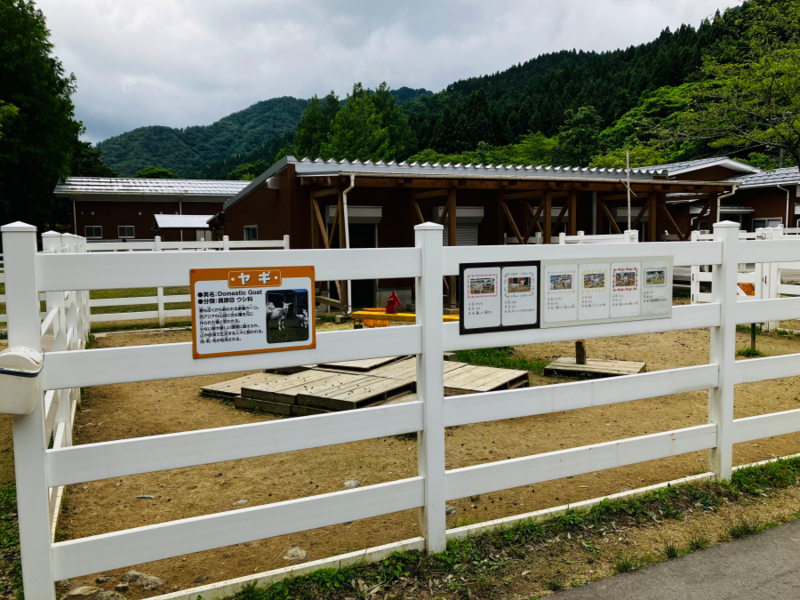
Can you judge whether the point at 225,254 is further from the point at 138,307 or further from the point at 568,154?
the point at 568,154

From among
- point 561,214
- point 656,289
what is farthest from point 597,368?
point 561,214

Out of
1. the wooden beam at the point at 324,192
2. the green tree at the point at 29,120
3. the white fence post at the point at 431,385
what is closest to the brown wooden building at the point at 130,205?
the green tree at the point at 29,120

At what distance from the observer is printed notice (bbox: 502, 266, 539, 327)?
11.5 feet

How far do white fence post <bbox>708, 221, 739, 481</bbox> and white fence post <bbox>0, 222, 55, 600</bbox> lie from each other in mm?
4023

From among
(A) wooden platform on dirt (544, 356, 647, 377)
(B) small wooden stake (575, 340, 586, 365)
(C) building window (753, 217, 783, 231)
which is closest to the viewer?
(A) wooden platform on dirt (544, 356, 647, 377)

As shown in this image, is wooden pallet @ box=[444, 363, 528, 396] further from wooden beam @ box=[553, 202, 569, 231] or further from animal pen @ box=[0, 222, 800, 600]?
wooden beam @ box=[553, 202, 569, 231]

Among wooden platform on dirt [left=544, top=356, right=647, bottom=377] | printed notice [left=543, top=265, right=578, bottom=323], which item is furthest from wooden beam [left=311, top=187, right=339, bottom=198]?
printed notice [left=543, top=265, right=578, bottom=323]

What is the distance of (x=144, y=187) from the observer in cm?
4225

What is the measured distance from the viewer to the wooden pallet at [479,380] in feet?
20.5

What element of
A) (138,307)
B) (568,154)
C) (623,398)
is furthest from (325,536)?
(568,154)

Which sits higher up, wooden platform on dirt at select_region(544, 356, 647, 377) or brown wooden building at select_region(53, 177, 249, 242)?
brown wooden building at select_region(53, 177, 249, 242)

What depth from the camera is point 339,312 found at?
14.6m

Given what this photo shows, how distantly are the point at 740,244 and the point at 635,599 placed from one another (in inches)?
101

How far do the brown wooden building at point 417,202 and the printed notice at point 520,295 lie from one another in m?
10.1
